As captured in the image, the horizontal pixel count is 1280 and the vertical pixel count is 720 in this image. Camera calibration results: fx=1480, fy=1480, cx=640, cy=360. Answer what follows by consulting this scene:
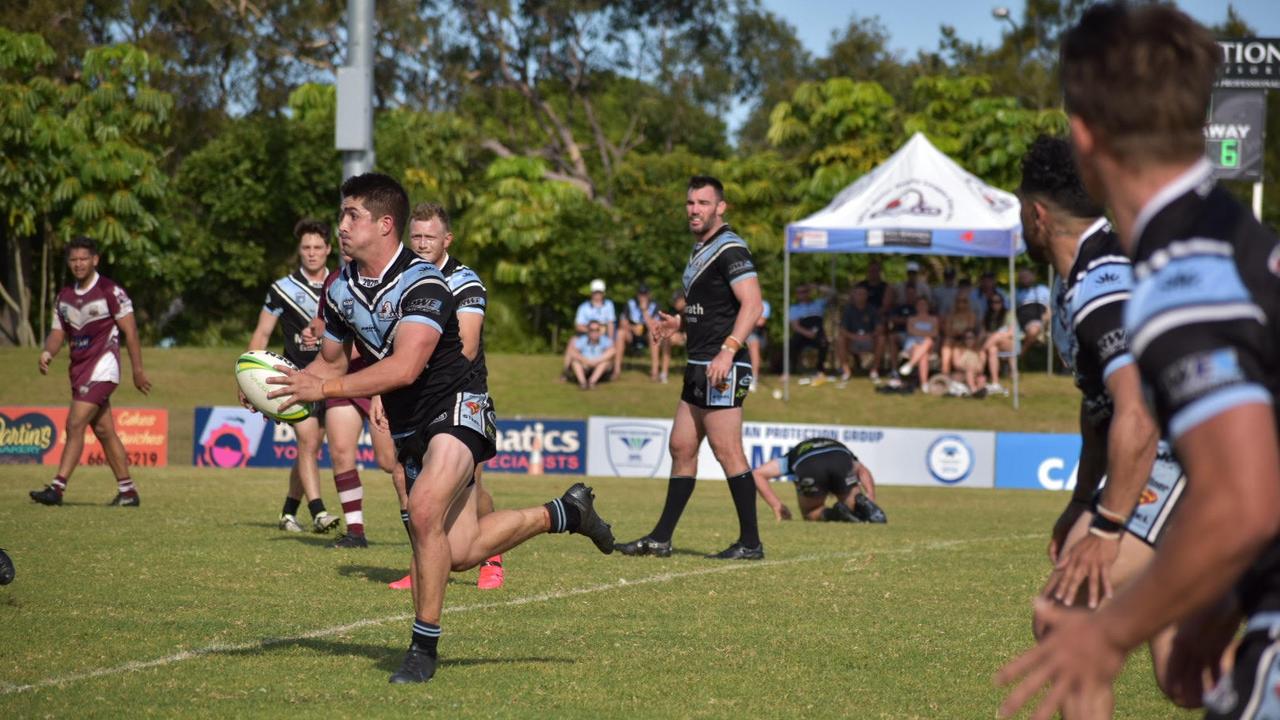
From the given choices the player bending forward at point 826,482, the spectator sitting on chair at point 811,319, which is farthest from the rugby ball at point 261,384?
the spectator sitting on chair at point 811,319

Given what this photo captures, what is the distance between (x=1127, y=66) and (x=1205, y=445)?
667 mm

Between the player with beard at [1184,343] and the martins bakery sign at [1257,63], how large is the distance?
748 inches

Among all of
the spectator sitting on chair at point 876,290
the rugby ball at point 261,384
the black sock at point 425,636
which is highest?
the spectator sitting on chair at point 876,290

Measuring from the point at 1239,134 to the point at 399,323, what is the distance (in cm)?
1709

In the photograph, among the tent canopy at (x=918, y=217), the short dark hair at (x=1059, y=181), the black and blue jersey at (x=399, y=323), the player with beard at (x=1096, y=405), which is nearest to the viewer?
the player with beard at (x=1096, y=405)

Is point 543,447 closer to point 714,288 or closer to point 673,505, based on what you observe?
point 673,505

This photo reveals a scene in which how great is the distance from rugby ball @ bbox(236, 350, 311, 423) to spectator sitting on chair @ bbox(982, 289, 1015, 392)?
22922 mm

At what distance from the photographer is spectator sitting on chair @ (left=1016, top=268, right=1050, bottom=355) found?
25859mm

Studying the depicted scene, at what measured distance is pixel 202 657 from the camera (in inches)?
252

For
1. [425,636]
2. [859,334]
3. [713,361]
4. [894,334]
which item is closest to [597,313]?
[859,334]

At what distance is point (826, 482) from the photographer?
14.8 metres

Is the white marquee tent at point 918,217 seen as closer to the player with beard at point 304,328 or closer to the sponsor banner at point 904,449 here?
the sponsor banner at point 904,449

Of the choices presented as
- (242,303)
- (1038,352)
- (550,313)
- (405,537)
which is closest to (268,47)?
(242,303)

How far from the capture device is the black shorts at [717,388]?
1042 cm
